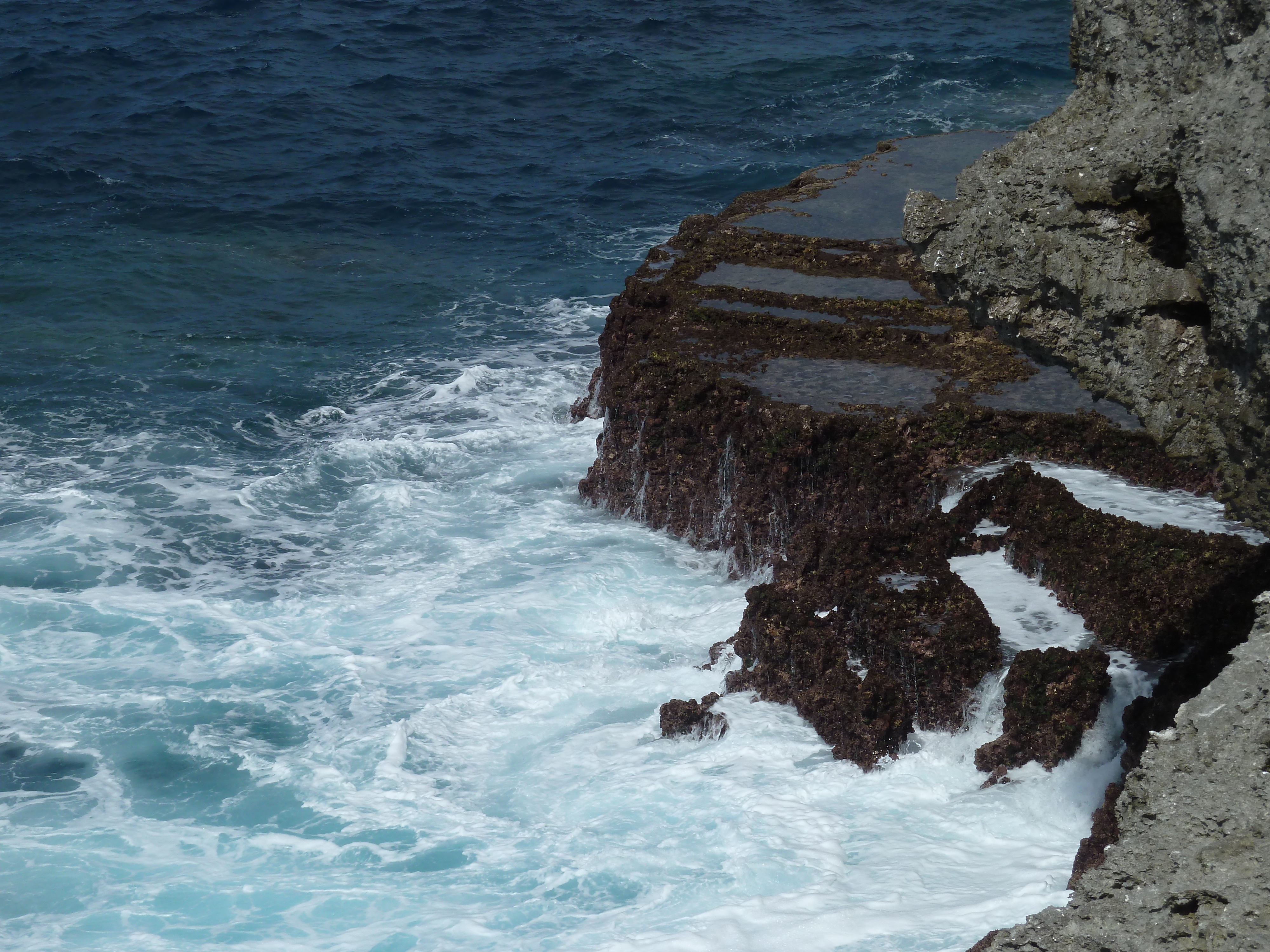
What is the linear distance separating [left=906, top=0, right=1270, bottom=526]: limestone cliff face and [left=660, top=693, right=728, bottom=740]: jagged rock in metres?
4.52

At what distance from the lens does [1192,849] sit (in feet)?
13.2

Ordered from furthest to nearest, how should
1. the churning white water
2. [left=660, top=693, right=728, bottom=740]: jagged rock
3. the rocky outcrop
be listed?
1. [left=660, top=693, right=728, bottom=740]: jagged rock
2. the rocky outcrop
3. the churning white water

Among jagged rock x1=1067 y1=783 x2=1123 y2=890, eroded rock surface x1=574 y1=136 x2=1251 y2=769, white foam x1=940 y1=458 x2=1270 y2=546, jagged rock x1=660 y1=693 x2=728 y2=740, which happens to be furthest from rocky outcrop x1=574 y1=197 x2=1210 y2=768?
jagged rock x1=1067 y1=783 x2=1123 y2=890

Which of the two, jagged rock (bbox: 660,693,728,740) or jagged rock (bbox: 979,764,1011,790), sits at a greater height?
jagged rock (bbox: 979,764,1011,790)

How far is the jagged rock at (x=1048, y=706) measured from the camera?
841cm

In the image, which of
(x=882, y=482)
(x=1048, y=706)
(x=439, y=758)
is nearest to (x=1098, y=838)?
(x=1048, y=706)

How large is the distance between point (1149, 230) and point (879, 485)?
19.2ft

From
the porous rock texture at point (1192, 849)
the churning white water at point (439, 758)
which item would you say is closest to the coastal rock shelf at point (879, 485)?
the churning white water at point (439, 758)

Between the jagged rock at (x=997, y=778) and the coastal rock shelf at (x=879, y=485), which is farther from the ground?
the coastal rock shelf at (x=879, y=485)

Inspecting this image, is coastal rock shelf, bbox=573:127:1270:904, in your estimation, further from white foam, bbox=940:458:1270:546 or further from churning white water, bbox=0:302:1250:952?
churning white water, bbox=0:302:1250:952

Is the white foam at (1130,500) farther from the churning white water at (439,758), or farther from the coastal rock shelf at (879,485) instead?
the churning white water at (439,758)

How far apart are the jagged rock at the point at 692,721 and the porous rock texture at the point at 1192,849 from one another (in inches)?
224

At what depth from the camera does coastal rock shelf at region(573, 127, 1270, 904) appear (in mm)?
8914

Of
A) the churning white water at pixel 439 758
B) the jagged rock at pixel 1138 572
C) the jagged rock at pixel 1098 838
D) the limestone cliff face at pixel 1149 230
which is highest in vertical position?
the limestone cliff face at pixel 1149 230
